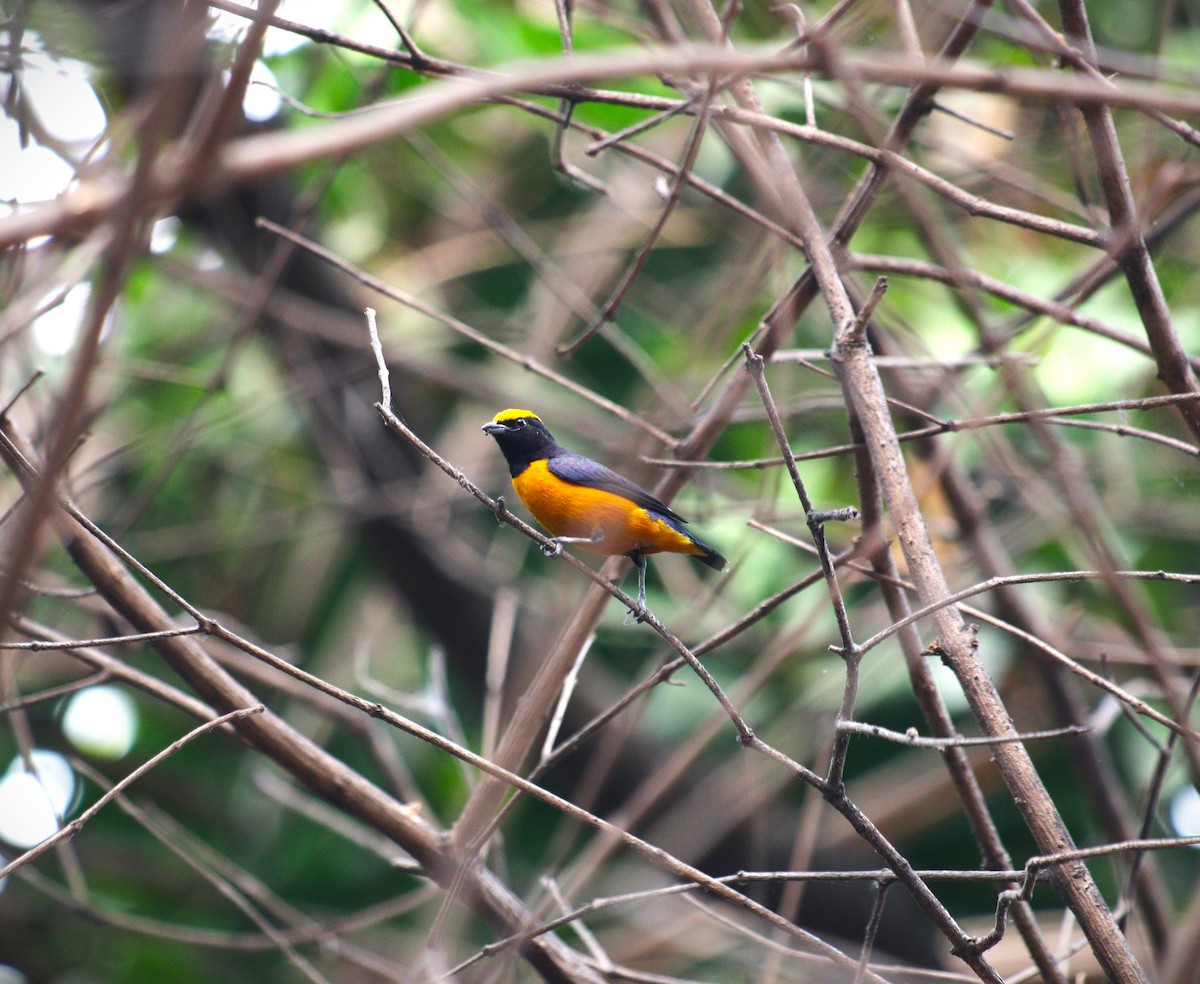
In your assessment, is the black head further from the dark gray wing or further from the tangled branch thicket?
the tangled branch thicket

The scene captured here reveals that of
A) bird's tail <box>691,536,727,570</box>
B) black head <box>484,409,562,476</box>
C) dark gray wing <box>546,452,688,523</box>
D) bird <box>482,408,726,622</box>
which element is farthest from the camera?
black head <box>484,409,562,476</box>

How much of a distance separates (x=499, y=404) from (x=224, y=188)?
248 inches

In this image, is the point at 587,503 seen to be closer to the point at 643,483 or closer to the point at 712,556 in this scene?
the point at 712,556

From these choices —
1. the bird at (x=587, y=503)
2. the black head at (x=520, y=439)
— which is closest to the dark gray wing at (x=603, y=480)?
the bird at (x=587, y=503)

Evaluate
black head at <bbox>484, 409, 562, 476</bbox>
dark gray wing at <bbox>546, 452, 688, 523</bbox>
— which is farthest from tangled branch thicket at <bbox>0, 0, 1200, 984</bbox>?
black head at <bbox>484, 409, 562, 476</bbox>

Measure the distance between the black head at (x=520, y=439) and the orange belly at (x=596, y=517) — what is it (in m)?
0.13

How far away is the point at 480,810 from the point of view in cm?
274

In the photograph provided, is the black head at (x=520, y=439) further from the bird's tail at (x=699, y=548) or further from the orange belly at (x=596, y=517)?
the bird's tail at (x=699, y=548)

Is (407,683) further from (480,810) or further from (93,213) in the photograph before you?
(93,213)

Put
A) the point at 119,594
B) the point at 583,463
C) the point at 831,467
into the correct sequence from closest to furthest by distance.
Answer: the point at 119,594 < the point at 583,463 < the point at 831,467

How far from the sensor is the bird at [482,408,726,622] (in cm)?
396

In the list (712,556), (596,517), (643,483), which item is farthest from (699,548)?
(643,483)

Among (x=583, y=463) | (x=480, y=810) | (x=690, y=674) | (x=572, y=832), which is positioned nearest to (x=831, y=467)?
(x=690, y=674)

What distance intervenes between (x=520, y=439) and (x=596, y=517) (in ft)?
2.28
